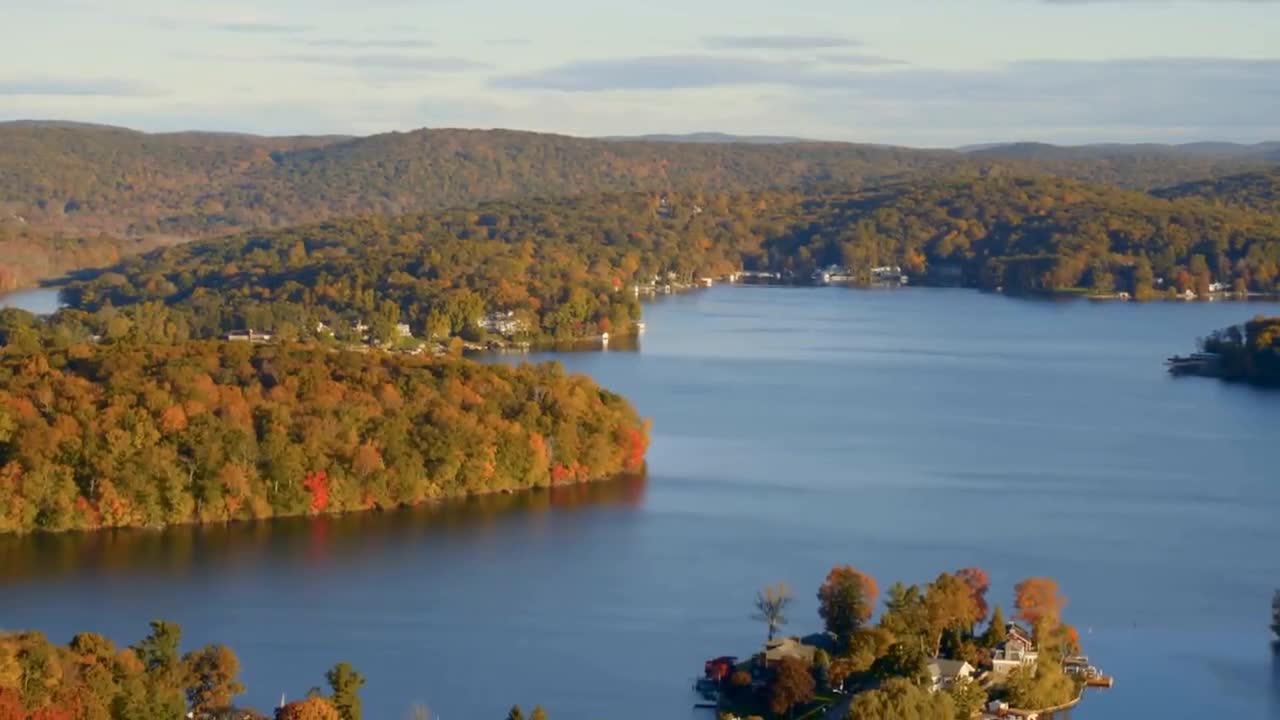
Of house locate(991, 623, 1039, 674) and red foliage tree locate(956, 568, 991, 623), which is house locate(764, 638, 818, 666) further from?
red foliage tree locate(956, 568, 991, 623)

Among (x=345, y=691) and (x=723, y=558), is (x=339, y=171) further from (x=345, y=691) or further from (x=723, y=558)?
(x=345, y=691)

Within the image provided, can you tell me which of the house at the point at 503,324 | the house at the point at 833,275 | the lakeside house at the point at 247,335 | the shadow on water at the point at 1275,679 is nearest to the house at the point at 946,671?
the shadow on water at the point at 1275,679

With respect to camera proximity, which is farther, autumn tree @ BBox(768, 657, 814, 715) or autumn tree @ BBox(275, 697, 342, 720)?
autumn tree @ BBox(768, 657, 814, 715)

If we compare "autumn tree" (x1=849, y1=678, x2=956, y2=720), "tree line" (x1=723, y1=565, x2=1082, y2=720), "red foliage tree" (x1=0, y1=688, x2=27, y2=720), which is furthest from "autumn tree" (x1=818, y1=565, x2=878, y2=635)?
"red foliage tree" (x1=0, y1=688, x2=27, y2=720)

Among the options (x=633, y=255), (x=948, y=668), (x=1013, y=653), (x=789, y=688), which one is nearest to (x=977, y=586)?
(x=1013, y=653)

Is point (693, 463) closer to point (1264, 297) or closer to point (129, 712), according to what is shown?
point (129, 712)

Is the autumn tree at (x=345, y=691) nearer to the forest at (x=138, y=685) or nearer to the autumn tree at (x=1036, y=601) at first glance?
the forest at (x=138, y=685)

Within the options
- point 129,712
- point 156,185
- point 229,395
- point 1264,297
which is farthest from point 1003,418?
point 156,185
